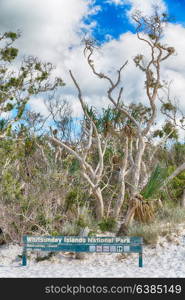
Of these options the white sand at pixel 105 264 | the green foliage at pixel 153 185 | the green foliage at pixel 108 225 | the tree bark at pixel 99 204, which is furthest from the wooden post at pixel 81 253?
the green foliage at pixel 153 185

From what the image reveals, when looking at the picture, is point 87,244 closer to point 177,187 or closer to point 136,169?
point 136,169

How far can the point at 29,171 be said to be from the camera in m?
14.8

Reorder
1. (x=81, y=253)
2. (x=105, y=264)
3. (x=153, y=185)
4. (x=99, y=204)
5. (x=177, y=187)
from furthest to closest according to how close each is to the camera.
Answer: (x=177, y=187) < (x=99, y=204) < (x=153, y=185) < (x=81, y=253) < (x=105, y=264)

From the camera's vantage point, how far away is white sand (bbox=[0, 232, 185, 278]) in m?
9.59

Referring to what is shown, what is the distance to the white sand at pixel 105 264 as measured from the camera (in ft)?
31.5

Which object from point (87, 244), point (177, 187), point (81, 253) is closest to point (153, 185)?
point (81, 253)

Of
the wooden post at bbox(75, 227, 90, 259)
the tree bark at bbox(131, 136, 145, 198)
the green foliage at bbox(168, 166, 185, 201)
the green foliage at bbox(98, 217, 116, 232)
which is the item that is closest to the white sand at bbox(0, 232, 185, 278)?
the wooden post at bbox(75, 227, 90, 259)

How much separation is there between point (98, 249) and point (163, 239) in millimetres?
2251

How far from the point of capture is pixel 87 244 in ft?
35.1

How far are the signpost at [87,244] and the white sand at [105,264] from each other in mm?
389

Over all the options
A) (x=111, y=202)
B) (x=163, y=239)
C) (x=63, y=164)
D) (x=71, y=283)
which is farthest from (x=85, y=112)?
(x=71, y=283)

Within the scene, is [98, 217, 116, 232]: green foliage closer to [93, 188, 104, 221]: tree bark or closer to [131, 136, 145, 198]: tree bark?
[93, 188, 104, 221]: tree bark

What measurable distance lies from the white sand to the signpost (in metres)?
0.39

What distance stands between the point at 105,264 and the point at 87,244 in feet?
2.38
